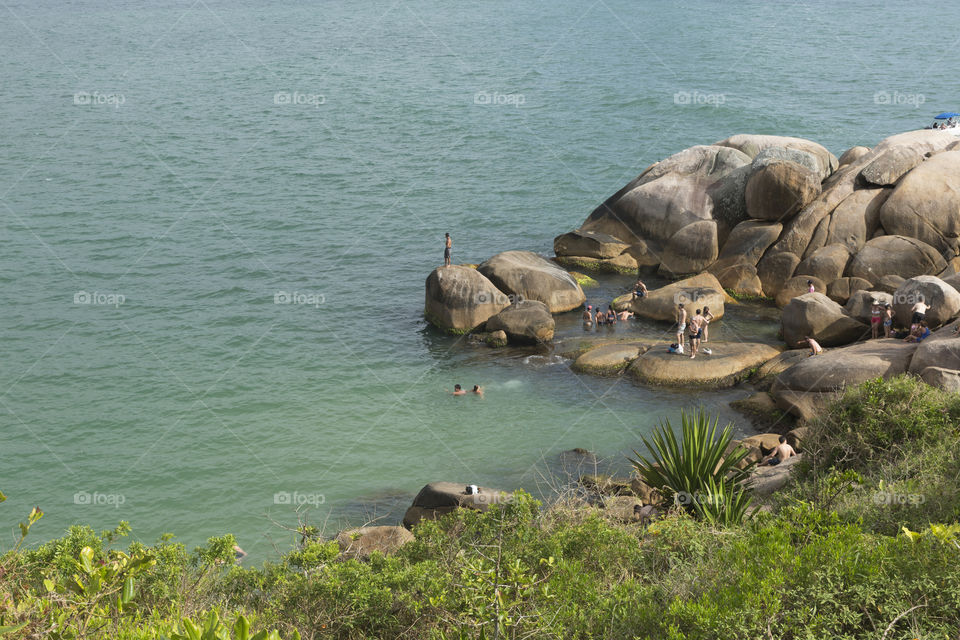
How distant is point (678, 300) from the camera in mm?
28219

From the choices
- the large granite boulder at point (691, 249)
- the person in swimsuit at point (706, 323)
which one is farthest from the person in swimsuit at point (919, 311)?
the large granite boulder at point (691, 249)

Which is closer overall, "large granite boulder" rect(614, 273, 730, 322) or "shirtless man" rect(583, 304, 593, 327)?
"large granite boulder" rect(614, 273, 730, 322)

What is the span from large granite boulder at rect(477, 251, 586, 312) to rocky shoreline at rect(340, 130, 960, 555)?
0.05 metres

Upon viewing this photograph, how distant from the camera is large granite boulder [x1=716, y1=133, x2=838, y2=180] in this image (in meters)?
31.6

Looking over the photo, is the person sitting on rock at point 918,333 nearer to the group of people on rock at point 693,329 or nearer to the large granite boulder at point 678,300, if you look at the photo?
the group of people on rock at point 693,329

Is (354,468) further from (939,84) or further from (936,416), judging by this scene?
(939,84)

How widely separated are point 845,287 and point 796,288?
158cm

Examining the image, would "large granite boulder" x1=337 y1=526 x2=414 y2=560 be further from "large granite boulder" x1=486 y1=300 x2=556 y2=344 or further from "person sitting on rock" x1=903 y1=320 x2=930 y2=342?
"person sitting on rock" x1=903 y1=320 x2=930 y2=342

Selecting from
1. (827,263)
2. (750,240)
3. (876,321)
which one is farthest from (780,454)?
(750,240)

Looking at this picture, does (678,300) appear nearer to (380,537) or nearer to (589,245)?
(589,245)

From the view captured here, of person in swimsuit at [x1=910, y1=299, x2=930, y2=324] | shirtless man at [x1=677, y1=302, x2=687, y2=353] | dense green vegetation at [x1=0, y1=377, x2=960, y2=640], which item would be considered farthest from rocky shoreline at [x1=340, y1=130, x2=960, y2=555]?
dense green vegetation at [x1=0, y1=377, x2=960, y2=640]

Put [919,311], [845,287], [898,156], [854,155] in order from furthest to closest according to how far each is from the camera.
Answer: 1. [854,155]
2. [898,156]
3. [845,287]
4. [919,311]

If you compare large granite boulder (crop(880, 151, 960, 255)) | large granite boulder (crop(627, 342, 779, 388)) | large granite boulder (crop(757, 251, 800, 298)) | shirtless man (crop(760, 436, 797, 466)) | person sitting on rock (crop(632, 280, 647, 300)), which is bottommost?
shirtless man (crop(760, 436, 797, 466))

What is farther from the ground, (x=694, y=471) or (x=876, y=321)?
(x=876, y=321)
